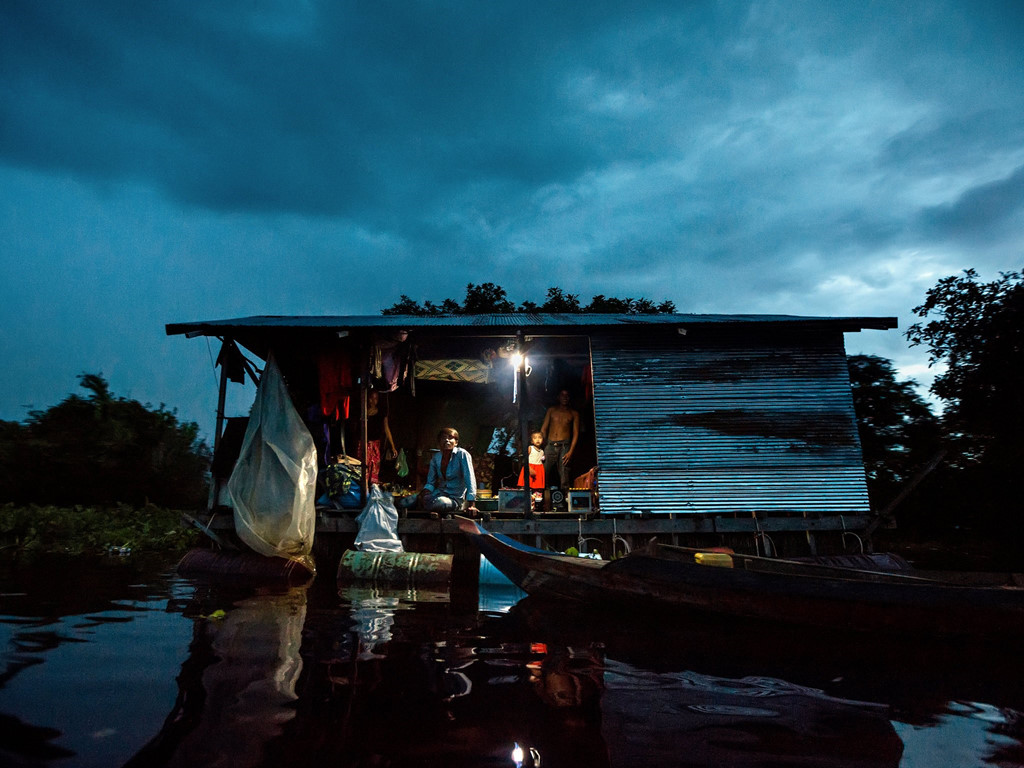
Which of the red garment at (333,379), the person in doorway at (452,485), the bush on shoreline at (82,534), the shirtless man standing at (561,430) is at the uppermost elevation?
the red garment at (333,379)

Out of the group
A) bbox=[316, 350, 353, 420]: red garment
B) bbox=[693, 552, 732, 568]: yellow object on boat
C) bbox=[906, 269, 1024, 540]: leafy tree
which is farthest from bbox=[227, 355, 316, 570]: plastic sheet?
bbox=[906, 269, 1024, 540]: leafy tree

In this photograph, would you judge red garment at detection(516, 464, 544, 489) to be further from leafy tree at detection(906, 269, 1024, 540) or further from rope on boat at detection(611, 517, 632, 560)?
leafy tree at detection(906, 269, 1024, 540)

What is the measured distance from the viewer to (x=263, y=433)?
23.6ft

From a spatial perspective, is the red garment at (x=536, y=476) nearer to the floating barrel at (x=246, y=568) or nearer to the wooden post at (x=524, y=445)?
the wooden post at (x=524, y=445)

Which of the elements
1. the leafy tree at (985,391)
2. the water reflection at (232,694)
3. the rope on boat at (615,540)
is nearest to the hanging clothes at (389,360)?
the rope on boat at (615,540)

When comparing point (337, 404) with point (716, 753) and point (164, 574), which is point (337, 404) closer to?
point (164, 574)

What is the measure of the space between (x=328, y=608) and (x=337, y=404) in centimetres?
443

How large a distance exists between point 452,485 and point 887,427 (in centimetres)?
1390

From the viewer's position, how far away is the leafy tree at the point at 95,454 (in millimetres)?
16484

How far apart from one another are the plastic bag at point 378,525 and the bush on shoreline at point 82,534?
5672 millimetres

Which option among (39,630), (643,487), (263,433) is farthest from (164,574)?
(643,487)

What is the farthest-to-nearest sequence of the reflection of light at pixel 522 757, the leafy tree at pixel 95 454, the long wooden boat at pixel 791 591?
1. the leafy tree at pixel 95 454
2. the long wooden boat at pixel 791 591
3. the reflection of light at pixel 522 757

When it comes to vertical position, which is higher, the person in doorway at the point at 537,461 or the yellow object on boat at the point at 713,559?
the person in doorway at the point at 537,461

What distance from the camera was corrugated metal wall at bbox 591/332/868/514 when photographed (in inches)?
317
